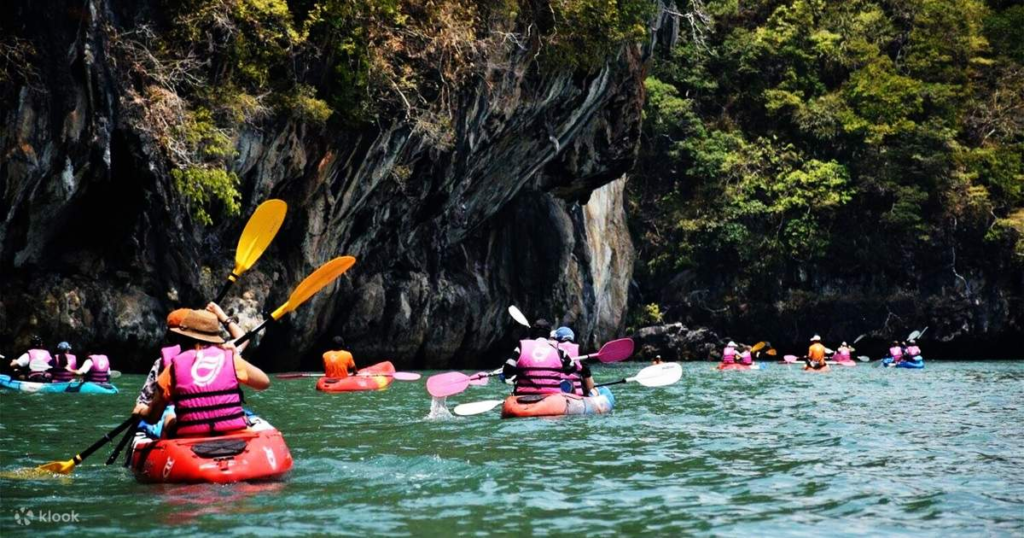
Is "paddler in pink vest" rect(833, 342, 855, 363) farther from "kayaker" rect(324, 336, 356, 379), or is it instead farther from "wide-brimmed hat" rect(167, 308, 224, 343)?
"wide-brimmed hat" rect(167, 308, 224, 343)

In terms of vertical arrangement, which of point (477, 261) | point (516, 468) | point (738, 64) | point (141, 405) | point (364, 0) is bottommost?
point (516, 468)

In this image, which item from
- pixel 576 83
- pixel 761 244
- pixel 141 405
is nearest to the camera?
pixel 141 405

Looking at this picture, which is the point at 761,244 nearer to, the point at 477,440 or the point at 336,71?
the point at 336,71

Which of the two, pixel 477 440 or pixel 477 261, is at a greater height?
pixel 477 261

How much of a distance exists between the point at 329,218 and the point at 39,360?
22.3 ft

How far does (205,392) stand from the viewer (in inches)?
316

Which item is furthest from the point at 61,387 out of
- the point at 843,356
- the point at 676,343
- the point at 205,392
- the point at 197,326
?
the point at 676,343

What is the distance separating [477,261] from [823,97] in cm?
1619

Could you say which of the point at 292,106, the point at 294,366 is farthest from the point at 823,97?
→ the point at 292,106

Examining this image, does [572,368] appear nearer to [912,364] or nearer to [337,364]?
[337,364]

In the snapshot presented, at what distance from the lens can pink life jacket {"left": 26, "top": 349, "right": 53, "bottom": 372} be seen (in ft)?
57.4

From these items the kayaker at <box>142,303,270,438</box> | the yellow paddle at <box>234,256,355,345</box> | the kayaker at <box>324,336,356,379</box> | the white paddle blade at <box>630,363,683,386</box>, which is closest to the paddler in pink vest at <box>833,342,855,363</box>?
the kayaker at <box>324,336,356,379</box>

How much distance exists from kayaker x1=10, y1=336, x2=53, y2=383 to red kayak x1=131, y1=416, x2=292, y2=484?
403 inches

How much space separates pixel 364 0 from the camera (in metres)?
20.2
